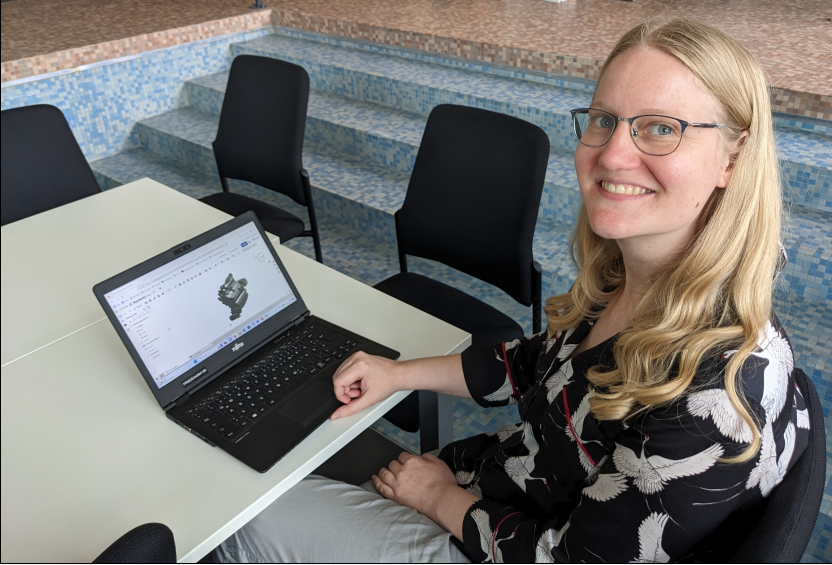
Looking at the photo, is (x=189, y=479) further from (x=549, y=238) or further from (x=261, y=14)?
(x=261, y=14)

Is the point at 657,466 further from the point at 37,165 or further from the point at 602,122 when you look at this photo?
the point at 37,165

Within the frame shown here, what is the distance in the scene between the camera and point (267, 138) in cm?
268

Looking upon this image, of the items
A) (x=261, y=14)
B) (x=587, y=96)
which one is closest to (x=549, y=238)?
(x=587, y=96)

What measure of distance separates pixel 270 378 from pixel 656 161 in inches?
33.3

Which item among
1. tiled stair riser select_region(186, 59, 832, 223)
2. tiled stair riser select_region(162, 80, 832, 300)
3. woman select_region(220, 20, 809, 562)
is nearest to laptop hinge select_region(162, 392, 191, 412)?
woman select_region(220, 20, 809, 562)

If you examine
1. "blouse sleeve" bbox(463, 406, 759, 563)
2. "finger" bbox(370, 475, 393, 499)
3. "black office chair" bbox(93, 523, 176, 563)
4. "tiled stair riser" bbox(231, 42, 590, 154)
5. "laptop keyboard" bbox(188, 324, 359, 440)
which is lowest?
Answer: "finger" bbox(370, 475, 393, 499)

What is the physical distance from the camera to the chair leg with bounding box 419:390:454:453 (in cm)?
151

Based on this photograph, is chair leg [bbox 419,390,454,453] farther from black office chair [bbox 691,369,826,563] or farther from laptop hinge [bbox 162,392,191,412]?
black office chair [bbox 691,369,826,563]

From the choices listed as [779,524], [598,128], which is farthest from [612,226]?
[779,524]

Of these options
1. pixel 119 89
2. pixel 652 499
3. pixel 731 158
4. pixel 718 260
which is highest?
pixel 731 158

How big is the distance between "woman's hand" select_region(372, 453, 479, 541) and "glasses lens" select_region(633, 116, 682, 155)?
0.70m

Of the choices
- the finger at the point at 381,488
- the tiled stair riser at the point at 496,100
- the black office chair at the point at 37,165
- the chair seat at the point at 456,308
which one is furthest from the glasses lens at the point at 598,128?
the black office chair at the point at 37,165

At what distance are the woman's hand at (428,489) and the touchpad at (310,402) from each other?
21cm

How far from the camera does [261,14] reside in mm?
4484
